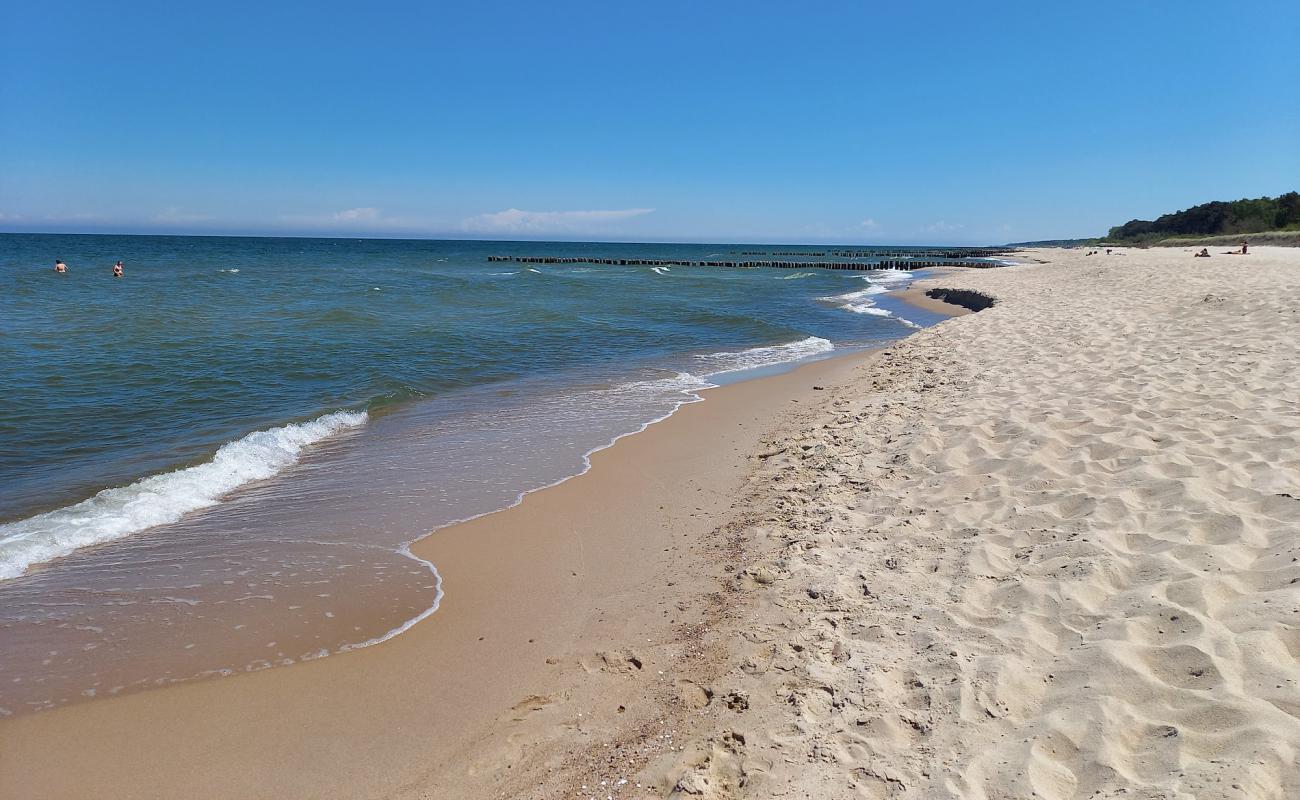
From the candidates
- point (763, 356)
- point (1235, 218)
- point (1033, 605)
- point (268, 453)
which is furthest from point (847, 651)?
point (1235, 218)

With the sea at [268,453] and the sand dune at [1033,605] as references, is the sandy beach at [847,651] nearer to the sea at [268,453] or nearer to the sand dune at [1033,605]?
the sand dune at [1033,605]

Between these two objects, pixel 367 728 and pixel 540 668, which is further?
pixel 540 668

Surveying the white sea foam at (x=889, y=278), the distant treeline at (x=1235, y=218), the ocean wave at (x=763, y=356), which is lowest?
the ocean wave at (x=763, y=356)

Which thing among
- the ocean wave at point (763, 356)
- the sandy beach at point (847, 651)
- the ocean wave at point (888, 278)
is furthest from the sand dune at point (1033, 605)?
the ocean wave at point (888, 278)

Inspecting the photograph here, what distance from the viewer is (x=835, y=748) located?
2.79 m

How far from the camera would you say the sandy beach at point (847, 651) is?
8.68 ft

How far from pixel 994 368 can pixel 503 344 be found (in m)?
11.6

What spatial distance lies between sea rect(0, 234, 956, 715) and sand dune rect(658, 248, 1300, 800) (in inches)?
102

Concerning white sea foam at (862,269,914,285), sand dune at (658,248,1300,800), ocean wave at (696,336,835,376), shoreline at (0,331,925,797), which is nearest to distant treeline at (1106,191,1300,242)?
white sea foam at (862,269,914,285)

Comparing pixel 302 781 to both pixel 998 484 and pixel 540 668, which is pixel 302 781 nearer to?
pixel 540 668

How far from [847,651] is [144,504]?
6.49 metres

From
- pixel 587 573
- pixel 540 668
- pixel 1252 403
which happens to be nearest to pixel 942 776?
pixel 540 668

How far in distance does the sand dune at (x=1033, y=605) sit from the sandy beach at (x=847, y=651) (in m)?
0.01

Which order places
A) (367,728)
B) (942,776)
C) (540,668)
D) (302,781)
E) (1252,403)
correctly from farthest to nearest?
1. (1252,403)
2. (540,668)
3. (367,728)
4. (302,781)
5. (942,776)
